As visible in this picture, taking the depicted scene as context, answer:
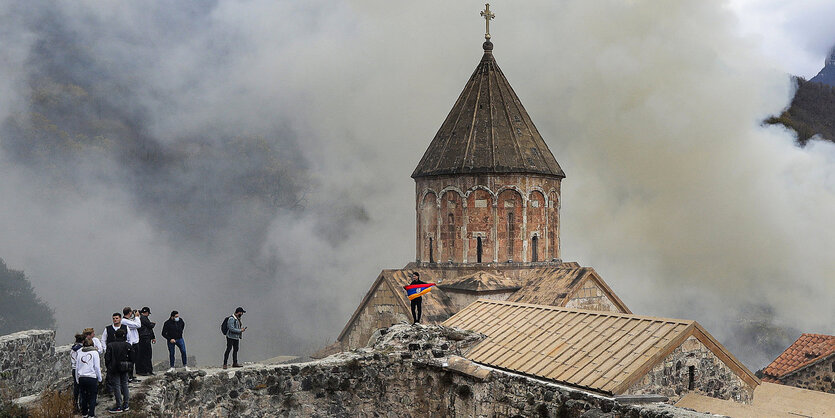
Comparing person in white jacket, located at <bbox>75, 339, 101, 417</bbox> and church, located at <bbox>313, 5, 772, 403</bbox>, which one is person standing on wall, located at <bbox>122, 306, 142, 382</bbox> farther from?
church, located at <bbox>313, 5, 772, 403</bbox>

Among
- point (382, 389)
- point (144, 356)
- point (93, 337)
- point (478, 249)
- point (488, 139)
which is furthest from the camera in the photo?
point (488, 139)

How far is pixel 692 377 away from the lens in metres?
8.71

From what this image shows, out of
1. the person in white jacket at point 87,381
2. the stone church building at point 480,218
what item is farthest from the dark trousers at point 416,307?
the stone church building at point 480,218

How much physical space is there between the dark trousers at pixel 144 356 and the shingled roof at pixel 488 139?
13.2 meters

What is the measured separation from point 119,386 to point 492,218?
1486cm

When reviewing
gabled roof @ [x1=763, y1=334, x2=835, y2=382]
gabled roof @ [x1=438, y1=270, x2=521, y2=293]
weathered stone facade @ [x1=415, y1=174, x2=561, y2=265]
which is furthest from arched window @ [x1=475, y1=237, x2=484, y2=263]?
gabled roof @ [x1=763, y1=334, x2=835, y2=382]

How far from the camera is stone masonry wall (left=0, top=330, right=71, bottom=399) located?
10195 mm

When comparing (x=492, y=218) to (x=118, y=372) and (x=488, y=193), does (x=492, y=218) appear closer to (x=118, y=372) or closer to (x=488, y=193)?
(x=488, y=193)

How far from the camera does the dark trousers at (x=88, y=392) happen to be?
6805mm

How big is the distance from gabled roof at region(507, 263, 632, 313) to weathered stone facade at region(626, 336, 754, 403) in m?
8.19

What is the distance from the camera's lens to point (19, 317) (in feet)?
127

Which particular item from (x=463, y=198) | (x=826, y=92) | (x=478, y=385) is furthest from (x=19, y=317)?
(x=826, y=92)

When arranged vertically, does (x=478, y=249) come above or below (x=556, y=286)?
above

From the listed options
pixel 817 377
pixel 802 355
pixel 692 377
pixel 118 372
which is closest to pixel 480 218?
pixel 802 355
